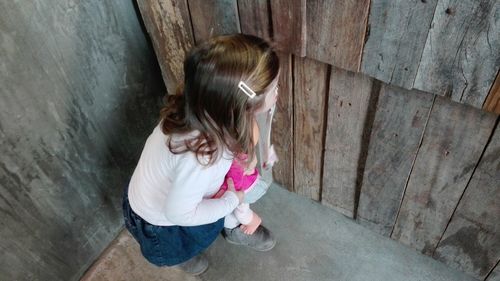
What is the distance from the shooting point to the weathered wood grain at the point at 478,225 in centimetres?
98

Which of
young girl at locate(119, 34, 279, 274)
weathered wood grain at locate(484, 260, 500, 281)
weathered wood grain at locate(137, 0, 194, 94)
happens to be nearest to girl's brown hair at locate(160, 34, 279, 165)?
young girl at locate(119, 34, 279, 274)

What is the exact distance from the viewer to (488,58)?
2.47 ft

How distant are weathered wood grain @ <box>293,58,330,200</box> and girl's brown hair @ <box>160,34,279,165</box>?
0.21m

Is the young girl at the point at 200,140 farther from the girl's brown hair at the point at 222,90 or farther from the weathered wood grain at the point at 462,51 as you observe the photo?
the weathered wood grain at the point at 462,51

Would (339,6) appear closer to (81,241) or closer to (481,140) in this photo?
(481,140)

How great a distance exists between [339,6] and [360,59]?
14 cm

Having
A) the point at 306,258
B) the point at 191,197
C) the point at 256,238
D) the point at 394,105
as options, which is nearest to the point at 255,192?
the point at 256,238

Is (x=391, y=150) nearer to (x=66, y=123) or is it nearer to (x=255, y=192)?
(x=255, y=192)

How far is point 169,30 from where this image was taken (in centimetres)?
124

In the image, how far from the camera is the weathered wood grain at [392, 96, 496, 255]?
0.92m

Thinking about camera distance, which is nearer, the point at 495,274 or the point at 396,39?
the point at 396,39

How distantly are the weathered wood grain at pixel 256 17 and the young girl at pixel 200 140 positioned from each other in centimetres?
10

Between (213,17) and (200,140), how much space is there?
0.38 meters

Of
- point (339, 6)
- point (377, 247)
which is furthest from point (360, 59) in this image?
point (377, 247)
